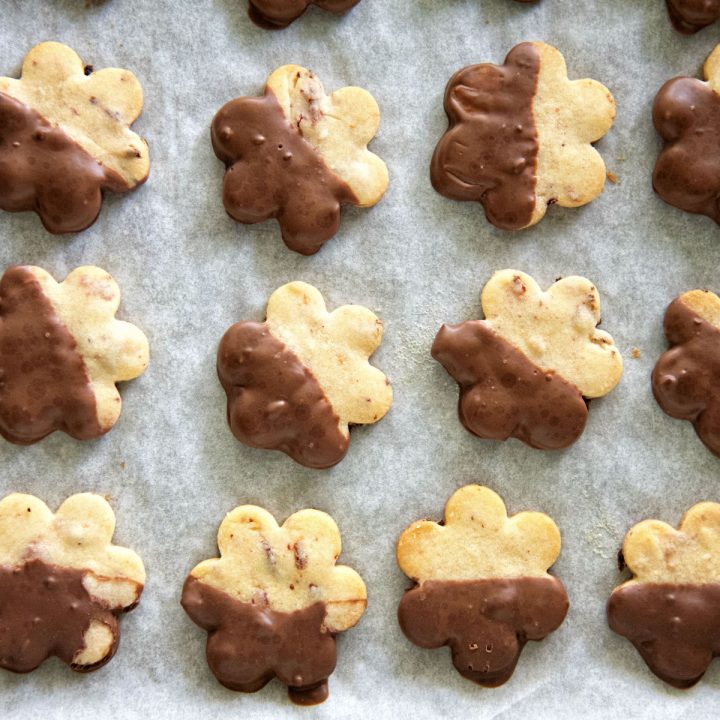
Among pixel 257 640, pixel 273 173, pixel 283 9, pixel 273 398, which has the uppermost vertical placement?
pixel 283 9

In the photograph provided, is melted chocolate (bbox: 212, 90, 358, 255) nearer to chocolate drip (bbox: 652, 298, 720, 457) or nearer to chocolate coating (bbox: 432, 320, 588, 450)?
chocolate coating (bbox: 432, 320, 588, 450)

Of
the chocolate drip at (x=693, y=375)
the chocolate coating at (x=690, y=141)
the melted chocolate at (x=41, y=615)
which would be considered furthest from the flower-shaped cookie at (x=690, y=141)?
the melted chocolate at (x=41, y=615)

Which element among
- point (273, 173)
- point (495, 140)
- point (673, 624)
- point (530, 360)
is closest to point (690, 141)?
point (495, 140)

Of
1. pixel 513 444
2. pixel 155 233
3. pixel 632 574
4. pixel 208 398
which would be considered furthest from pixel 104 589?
pixel 632 574

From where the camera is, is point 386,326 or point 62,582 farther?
point 386,326

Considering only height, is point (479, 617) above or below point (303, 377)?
below

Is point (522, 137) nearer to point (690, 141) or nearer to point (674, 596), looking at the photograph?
point (690, 141)

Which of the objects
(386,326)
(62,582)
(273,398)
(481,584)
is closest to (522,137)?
(386,326)

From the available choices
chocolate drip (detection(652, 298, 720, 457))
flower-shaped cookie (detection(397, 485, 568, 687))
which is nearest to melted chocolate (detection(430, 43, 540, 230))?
chocolate drip (detection(652, 298, 720, 457))
